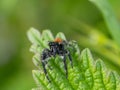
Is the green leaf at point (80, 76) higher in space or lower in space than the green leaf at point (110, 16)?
lower

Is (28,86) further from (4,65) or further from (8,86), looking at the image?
(4,65)

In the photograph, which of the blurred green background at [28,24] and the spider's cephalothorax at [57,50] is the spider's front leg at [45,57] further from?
the blurred green background at [28,24]

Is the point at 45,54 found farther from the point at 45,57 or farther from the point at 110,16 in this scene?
the point at 110,16

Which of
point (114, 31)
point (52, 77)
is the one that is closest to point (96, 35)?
point (114, 31)

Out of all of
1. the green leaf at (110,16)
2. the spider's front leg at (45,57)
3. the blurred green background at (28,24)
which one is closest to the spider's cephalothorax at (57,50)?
the spider's front leg at (45,57)

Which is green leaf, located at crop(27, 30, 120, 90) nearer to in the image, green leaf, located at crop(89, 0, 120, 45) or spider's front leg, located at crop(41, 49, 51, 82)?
spider's front leg, located at crop(41, 49, 51, 82)

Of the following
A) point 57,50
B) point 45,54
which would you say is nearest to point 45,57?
point 45,54

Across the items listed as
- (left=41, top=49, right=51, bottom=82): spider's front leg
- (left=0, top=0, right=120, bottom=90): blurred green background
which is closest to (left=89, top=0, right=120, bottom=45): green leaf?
(left=41, top=49, right=51, bottom=82): spider's front leg
